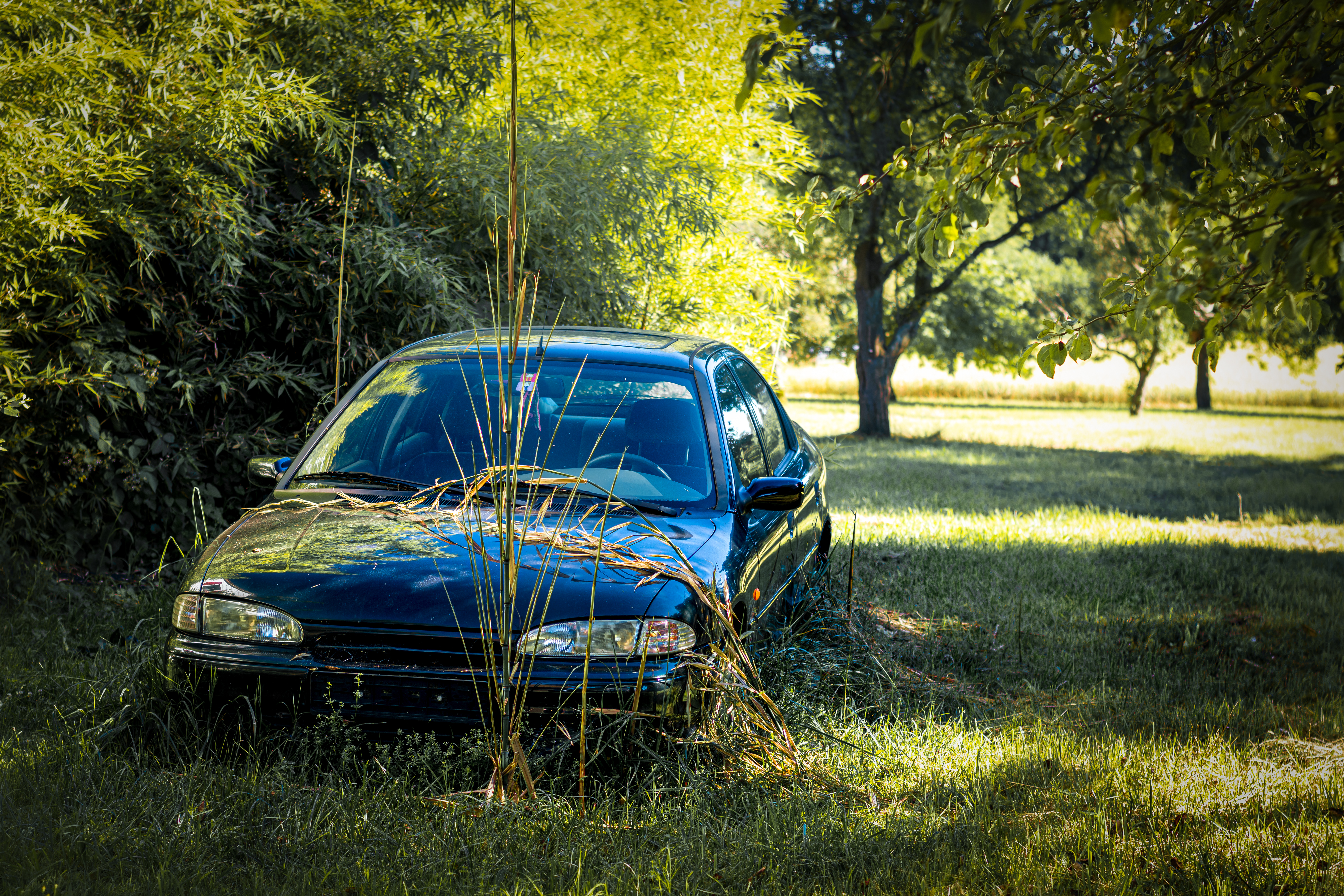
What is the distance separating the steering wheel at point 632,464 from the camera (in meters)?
3.79

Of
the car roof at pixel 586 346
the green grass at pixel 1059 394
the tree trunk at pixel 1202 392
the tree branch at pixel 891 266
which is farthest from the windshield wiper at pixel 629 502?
the tree trunk at pixel 1202 392

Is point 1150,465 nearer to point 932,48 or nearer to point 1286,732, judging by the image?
point 1286,732

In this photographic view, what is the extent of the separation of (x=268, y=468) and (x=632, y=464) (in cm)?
144

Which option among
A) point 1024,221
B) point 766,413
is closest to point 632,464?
point 766,413

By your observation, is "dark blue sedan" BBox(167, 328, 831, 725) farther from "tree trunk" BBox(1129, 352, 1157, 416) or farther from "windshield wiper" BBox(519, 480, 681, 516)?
"tree trunk" BBox(1129, 352, 1157, 416)

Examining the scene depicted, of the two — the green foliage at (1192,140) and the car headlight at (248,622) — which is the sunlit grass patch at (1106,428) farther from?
the car headlight at (248,622)

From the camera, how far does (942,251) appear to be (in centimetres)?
309

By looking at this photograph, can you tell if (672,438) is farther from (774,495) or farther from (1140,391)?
(1140,391)

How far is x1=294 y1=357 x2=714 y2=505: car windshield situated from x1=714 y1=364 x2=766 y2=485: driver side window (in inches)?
6.7

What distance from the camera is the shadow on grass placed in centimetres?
1123

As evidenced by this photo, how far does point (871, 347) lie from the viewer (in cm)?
2009

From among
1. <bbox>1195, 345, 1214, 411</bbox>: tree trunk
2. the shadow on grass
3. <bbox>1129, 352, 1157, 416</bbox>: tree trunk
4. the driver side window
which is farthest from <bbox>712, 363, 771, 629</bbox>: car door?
<bbox>1195, 345, 1214, 411</bbox>: tree trunk

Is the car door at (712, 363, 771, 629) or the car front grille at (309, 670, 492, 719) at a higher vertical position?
the car door at (712, 363, 771, 629)

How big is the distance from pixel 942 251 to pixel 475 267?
453 centimetres
